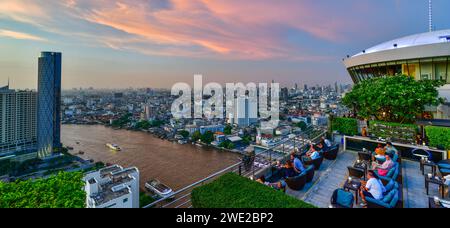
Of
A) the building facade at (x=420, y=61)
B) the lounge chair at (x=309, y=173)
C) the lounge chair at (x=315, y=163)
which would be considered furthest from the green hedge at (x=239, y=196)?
the building facade at (x=420, y=61)

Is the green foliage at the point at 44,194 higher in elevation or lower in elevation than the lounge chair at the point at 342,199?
higher

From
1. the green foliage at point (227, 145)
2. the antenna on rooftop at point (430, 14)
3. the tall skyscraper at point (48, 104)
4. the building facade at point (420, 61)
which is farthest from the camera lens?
the green foliage at point (227, 145)

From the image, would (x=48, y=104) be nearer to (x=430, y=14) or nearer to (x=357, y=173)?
(x=357, y=173)

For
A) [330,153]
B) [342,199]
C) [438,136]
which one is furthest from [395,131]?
[342,199]

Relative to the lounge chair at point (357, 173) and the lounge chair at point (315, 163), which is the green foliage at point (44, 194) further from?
the lounge chair at point (357, 173)
